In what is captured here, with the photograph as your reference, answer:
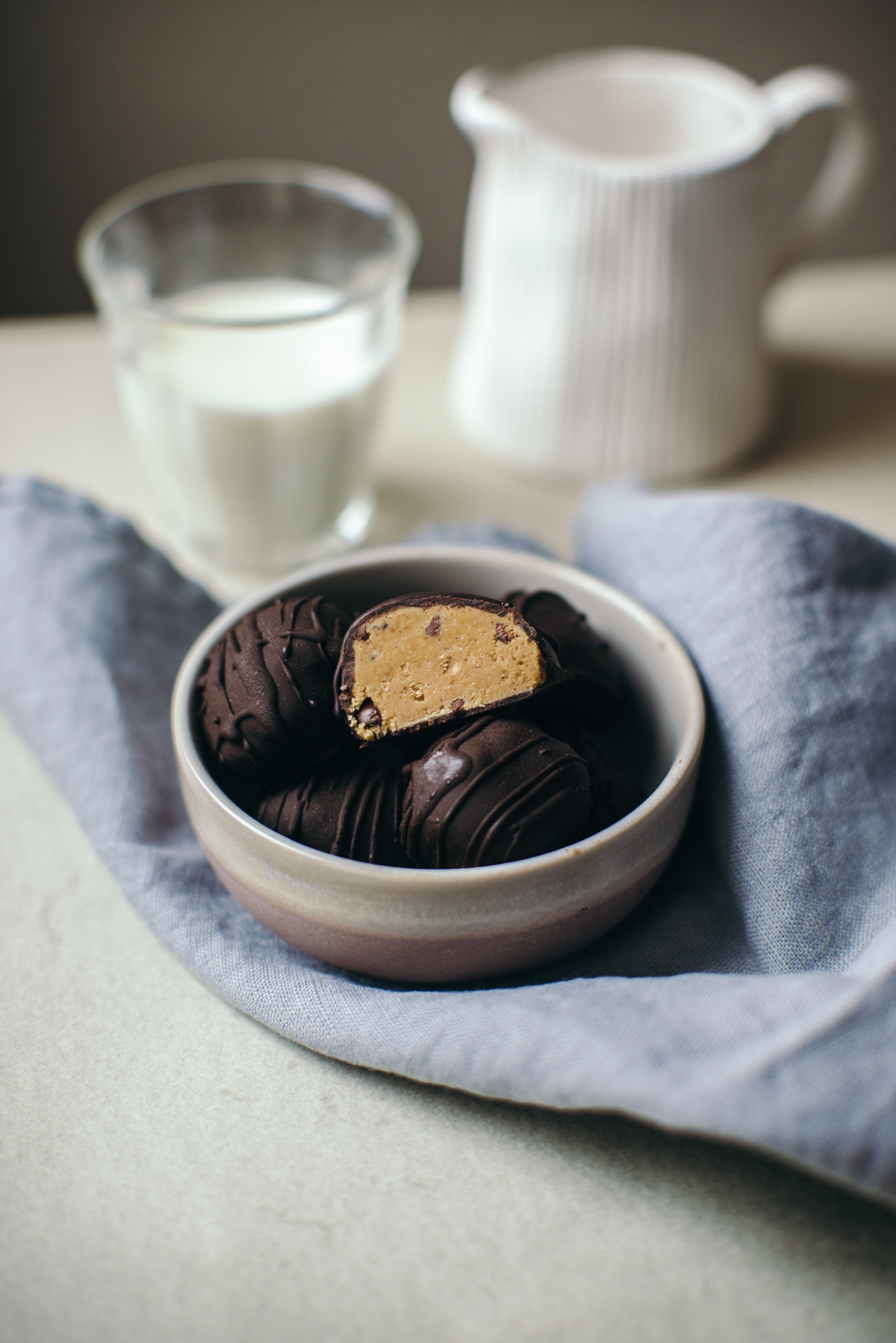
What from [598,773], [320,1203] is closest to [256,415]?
[598,773]

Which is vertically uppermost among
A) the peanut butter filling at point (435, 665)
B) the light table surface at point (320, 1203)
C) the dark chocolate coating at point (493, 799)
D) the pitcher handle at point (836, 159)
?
the pitcher handle at point (836, 159)

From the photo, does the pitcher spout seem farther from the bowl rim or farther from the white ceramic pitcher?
the bowl rim

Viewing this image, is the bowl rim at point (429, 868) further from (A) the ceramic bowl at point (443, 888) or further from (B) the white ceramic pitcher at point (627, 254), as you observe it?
(B) the white ceramic pitcher at point (627, 254)

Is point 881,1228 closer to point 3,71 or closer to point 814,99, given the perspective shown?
point 814,99

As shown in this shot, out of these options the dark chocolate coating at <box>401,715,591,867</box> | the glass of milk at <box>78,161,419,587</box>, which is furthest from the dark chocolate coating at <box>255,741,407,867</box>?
the glass of milk at <box>78,161,419,587</box>

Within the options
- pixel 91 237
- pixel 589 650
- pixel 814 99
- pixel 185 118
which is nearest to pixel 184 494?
pixel 91 237

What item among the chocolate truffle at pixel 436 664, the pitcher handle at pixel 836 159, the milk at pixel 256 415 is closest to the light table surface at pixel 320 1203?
the chocolate truffle at pixel 436 664
